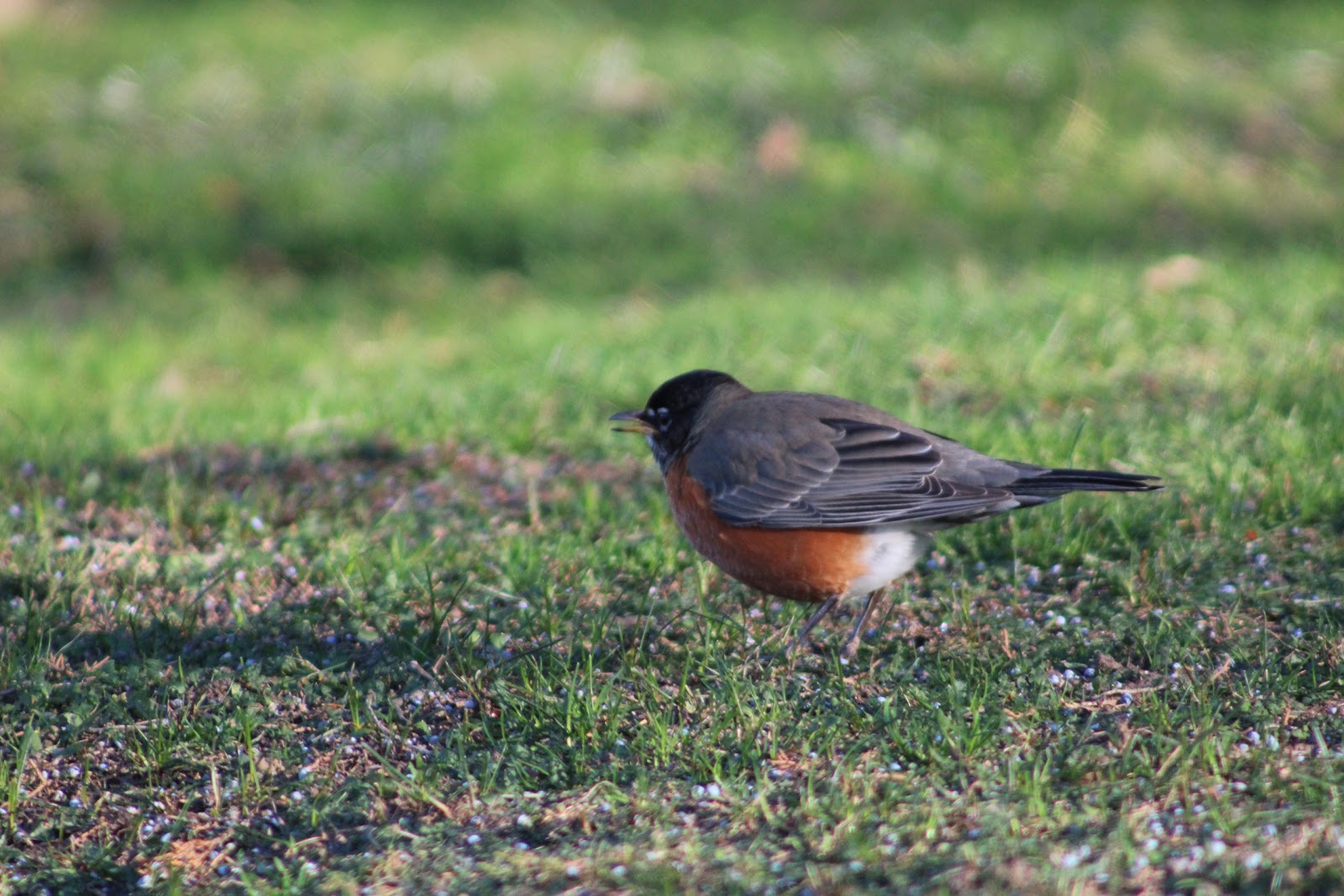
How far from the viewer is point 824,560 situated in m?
4.70

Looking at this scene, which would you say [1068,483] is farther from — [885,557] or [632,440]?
[632,440]

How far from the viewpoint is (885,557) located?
4797 mm

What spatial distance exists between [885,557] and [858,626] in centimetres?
26

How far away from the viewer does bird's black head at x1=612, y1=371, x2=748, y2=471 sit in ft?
17.9

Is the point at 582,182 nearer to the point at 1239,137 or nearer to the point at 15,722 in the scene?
the point at 1239,137

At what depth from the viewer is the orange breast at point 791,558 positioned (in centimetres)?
471

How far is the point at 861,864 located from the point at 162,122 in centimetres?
1061

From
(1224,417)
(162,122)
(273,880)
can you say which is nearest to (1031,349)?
(1224,417)

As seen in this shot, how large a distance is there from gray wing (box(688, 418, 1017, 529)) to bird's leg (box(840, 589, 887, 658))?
0.29 m

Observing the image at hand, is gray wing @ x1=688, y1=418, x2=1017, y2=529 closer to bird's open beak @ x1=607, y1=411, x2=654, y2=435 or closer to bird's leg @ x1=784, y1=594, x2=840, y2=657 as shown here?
bird's leg @ x1=784, y1=594, x2=840, y2=657

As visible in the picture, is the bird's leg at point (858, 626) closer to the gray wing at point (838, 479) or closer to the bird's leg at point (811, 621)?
the bird's leg at point (811, 621)

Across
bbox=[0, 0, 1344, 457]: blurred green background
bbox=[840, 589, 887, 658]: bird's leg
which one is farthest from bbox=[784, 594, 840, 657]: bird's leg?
bbox=[0, 0, 1344, 457]: blurred green background

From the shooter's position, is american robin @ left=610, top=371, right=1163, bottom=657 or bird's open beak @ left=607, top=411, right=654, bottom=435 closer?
american robin @ left=610, top=371, right=1163, bottom=657

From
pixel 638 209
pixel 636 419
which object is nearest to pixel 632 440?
pixel 636 419
